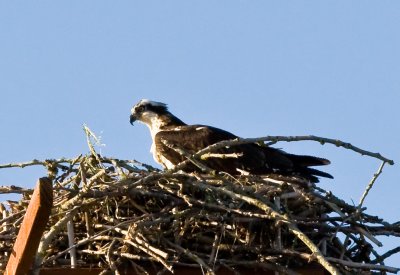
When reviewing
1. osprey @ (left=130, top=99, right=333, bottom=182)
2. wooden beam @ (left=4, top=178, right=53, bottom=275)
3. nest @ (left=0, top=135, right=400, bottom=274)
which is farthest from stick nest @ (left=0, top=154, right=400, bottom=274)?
osprey @ (left=130, top=99, right=333, bottom=182)

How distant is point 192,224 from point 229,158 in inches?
90.8

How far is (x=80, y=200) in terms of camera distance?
236 inches

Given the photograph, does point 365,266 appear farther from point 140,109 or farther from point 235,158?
point 140,109

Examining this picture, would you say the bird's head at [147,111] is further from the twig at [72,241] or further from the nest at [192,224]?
the twig at [72,241]

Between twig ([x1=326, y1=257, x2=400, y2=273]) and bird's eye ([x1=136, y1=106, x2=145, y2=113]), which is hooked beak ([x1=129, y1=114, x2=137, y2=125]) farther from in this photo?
twig ([x1=326, y1=257, x2=400, y2=273])

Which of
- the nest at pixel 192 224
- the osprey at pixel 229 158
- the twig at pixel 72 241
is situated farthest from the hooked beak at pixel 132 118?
the twig at pixel 72 241

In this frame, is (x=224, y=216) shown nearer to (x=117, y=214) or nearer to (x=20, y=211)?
(x=117, y=214)

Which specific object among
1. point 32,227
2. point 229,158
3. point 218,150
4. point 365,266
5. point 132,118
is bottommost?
point 32,227

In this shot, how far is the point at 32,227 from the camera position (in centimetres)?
469

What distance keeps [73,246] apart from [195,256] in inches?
27.7

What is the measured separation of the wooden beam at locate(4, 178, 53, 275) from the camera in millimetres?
4559

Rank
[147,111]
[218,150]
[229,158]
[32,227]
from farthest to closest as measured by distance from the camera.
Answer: [147,111] < [218,150] < [229,158] < [32,227]

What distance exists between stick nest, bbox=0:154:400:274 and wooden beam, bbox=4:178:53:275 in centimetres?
63

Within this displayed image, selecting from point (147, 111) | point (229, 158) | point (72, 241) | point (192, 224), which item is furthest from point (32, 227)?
point (147, 111)
